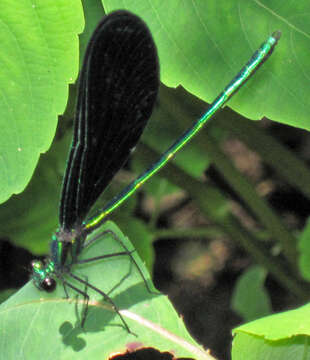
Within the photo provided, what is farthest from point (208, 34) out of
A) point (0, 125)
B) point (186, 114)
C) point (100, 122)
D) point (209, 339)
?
point (209, 339)

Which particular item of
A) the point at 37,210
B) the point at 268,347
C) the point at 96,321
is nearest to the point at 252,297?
the point at 37,210

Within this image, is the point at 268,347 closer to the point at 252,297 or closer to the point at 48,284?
the point at 48,284

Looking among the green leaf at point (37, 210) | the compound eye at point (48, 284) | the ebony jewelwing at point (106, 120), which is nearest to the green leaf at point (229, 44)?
the ebony jewelwing at point (106, 120)

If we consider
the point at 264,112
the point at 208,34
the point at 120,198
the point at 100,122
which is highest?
the point at 208,34

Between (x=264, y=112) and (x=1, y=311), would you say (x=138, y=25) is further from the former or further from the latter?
(x=1, y=311)

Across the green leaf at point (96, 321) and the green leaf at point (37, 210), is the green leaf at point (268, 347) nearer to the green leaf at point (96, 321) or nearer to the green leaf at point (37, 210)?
the green leaf at point (96, 321)
